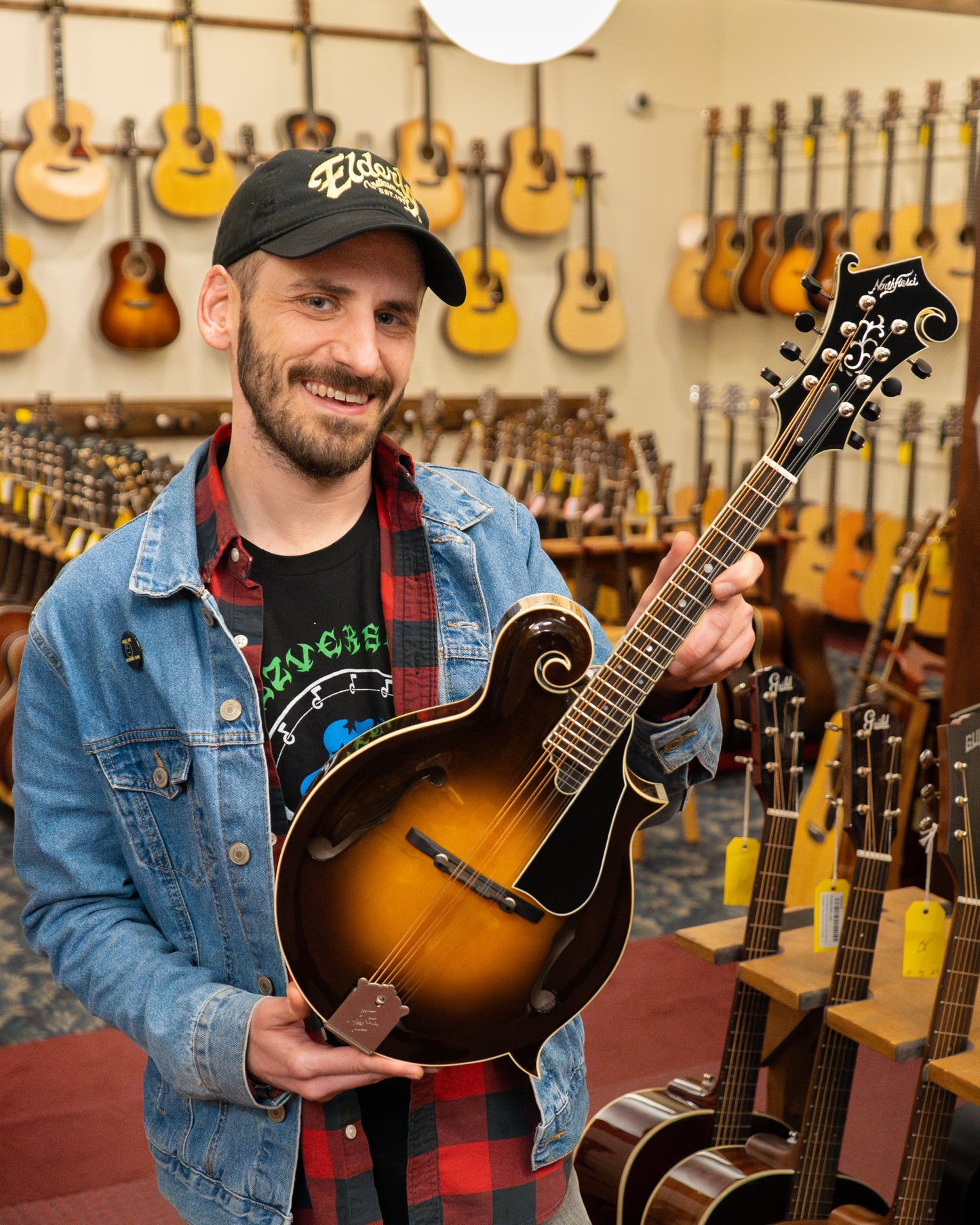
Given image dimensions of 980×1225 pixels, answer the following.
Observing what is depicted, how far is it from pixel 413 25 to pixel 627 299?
1998 millimetres

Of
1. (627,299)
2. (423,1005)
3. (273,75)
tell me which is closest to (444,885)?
(423,1005)

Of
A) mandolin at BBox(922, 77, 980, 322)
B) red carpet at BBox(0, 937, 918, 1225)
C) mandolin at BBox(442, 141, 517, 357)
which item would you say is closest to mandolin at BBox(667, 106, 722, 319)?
mandolin at BBox(442, 141, 517, 357)

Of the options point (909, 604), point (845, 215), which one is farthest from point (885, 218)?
point (909, 604)

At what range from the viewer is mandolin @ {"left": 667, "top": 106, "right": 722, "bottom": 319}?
7742 mm

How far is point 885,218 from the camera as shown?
648 centimetres

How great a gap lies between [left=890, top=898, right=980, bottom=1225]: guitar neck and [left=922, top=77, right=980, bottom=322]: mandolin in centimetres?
481

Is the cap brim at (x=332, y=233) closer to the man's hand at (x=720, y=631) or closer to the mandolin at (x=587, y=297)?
the man's hand at (x=720, y=631)

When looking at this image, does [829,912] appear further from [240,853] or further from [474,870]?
[240,853]

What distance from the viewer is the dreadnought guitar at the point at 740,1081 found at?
212 cm

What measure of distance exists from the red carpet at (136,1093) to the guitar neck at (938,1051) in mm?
686

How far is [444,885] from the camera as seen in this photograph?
4.09 ft

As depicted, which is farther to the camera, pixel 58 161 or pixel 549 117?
pixel 549 117

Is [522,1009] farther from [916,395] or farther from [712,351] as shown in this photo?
[712,351]

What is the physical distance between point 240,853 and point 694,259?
7148 millimetres
